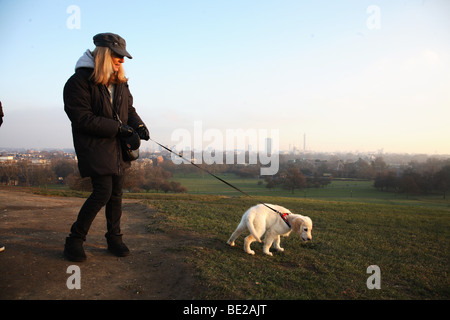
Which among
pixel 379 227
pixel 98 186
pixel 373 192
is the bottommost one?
pixel 373 192

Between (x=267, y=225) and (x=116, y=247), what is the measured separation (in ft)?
9.42

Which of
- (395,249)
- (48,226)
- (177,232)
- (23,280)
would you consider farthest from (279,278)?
(48,226)

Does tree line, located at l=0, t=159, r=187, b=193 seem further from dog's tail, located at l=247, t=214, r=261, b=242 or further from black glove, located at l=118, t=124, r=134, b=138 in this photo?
black glove, located at l=118, t=124, r=134, b=138

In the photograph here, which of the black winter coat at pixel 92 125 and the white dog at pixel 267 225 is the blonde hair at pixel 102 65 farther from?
the white dog at pixel 267 225

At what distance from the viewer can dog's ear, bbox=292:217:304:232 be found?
542 centimetres

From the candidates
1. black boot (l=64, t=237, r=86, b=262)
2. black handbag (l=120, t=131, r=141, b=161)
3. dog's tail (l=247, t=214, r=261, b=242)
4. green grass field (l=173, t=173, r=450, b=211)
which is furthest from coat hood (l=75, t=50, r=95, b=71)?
green grass field (l=173, t=173, r=450, b=211)

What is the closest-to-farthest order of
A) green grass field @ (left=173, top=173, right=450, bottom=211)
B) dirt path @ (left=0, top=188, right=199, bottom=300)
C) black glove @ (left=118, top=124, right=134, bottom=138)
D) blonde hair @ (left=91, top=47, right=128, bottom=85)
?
dirt path @ (left=0, top=188, right=199, bottom=300) → blonde hair @ (left=91, top=47, right=128, bottom=85) → black glove @ (left=118, top=124, right=134, bottom=138) → green grass field @ (left=173, top=173, right=450, bottom=211)

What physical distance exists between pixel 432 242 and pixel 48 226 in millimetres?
9470

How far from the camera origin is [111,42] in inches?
156

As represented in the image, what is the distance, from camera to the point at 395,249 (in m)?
6.72

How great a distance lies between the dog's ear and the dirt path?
2.06 meters

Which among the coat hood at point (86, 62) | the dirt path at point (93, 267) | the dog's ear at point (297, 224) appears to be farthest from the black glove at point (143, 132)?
the dog's ear at point (297, 224)
